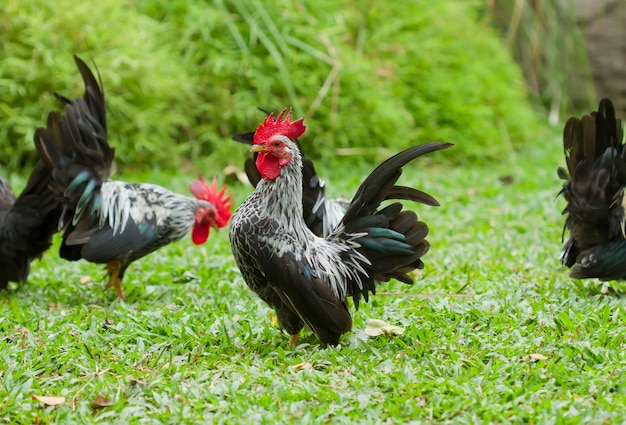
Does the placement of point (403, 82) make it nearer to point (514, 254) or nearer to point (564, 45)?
point (564, 45)

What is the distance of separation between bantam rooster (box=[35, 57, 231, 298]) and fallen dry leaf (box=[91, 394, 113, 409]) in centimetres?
156

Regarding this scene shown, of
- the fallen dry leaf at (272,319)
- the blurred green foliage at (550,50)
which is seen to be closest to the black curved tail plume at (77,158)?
the fallen dry leaf at (272,319)

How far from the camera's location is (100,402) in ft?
10.4

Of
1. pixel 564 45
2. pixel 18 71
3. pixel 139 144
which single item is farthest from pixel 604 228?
pixel 564 45

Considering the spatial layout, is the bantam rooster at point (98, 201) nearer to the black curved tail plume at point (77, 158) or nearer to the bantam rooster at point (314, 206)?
the black curved tail plume at point (77, 158)

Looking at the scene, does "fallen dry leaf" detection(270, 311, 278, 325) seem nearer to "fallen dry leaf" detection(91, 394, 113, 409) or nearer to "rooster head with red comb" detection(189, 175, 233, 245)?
"rooster head with red comb" detection(189, 175, 233, 245)

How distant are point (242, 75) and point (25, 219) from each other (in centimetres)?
449

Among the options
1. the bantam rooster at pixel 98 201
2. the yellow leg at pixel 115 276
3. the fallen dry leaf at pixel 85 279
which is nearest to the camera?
the bantam rooster at pixel 98 201

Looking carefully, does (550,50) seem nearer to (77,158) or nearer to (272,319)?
(77,158)

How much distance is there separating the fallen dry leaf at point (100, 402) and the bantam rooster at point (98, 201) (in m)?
1.56

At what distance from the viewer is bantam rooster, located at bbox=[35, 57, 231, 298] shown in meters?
4.75

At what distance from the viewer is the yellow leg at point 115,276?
4926mm

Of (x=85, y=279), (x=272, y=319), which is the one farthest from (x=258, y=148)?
(x=85, y=279)

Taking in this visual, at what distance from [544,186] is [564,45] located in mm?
4344
